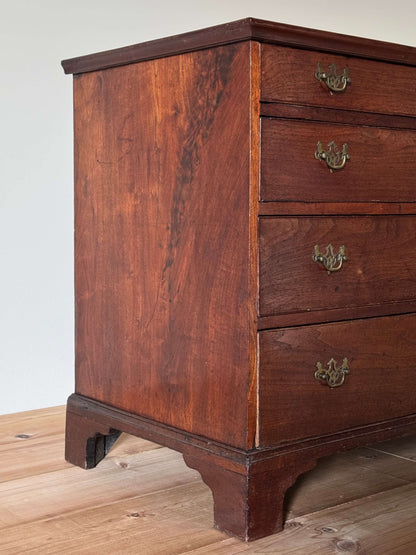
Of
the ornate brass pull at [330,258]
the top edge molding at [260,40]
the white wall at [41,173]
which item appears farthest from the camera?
the white wall at [41,173]

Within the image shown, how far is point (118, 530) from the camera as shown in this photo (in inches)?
63.5

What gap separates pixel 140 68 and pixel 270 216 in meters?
0.45

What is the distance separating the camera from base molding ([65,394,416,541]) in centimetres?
156

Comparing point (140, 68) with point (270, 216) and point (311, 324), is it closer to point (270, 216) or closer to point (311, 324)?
point (270, 216)

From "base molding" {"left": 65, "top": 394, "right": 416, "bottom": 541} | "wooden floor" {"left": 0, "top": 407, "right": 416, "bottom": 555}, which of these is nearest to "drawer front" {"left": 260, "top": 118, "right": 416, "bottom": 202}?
"base molding" {"left": 65, "top": 394, "right": 416, "bottom": 541}

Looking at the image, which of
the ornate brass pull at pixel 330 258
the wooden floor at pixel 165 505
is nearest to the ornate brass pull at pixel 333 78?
the ornate brass pull at pixel 330 258

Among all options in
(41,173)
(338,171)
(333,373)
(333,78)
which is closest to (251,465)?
(333,373)

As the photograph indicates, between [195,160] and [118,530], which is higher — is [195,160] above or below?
above

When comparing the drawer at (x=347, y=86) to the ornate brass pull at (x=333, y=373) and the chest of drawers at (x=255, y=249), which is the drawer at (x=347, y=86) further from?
the ornate brass pull at (x=333, y=373)

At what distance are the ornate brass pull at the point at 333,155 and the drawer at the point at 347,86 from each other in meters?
0.08

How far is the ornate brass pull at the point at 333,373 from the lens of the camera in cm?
165

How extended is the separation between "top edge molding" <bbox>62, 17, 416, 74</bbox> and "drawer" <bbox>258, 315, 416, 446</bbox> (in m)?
0.51

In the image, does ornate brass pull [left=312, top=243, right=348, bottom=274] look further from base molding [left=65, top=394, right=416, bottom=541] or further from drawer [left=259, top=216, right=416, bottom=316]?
base molding [left=65, top=394, right=416, bottom=541]

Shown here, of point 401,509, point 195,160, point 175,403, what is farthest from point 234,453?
point 195,160
